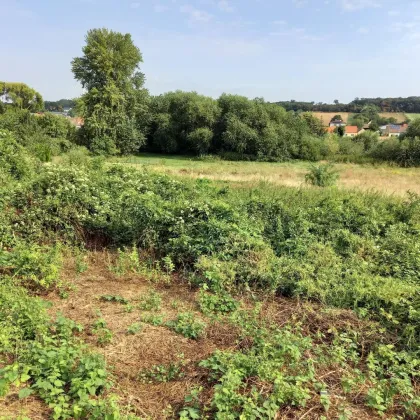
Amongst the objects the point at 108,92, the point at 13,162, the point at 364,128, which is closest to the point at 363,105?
the point at 364,128

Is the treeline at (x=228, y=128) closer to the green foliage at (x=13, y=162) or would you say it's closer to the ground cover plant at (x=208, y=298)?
the green foliage at (x=13, y=162)

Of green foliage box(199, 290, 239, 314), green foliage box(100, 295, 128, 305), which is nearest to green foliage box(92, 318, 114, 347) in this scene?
green foliage box(100, 295, 128, 305)

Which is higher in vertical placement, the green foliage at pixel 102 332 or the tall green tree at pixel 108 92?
the tall green tree at pixel 108 92

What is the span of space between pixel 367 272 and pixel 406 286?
726 millimetres

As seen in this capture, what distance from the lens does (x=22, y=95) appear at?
171 feet

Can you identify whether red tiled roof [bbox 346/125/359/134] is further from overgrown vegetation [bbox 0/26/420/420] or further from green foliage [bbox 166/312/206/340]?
green foliage [bbox 166/312/206/340]

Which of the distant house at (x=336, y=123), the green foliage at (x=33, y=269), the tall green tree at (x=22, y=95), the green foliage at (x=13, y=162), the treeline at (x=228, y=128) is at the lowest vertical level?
the green foliage at (x=33, y=269)

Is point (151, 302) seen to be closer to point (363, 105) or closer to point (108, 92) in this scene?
point (108, 92)

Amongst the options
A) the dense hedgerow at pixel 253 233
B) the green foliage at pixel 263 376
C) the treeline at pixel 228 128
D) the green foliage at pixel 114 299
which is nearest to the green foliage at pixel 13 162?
the dense hedgerow at pixel 253 233

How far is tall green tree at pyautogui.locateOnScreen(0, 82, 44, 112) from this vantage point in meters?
48.6

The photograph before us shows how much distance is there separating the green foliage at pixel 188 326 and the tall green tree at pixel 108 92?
33378 millimetres

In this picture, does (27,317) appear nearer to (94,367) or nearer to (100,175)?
(94,367)

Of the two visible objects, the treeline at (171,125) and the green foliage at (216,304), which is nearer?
the green foliage at (216,304)

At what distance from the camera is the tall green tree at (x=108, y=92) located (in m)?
35.7
